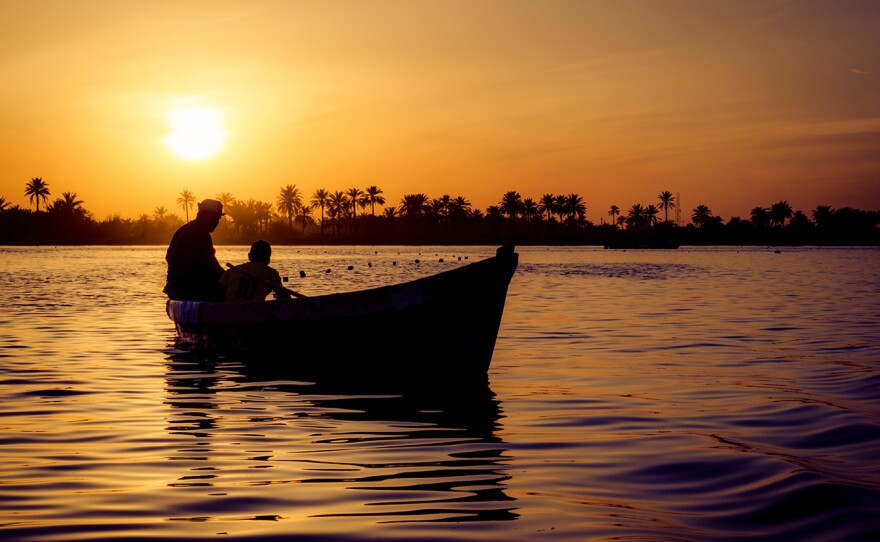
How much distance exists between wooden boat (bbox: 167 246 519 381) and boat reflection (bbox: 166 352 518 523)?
29 cm

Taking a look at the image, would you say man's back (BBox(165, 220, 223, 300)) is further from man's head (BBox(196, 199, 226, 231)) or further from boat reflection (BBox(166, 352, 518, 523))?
boat reflection (BBox(166, 352, 518, 523))

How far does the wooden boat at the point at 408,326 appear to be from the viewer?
1146 cm

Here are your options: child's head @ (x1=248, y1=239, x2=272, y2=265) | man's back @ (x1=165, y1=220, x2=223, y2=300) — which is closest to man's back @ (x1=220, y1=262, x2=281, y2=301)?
child's head @ (x1=248, y1=239, x2=272, y2=265)

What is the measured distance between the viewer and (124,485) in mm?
6633

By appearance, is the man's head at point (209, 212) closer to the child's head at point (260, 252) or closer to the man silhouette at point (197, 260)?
the man silhouette at point (197, 260)

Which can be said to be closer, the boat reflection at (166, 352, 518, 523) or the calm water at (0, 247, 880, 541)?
the calm water at (0, 247, 880, 541)

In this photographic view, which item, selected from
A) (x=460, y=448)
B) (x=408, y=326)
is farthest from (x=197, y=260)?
(x=460, y=448)

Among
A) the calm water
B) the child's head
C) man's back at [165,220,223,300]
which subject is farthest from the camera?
man's back at [165,220,223,300]

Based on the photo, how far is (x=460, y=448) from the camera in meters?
8.20

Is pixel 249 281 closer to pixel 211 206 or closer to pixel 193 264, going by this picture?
pixel 193 264

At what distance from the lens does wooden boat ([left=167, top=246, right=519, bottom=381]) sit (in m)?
11.5

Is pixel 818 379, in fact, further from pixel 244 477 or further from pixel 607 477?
pixel 244 477

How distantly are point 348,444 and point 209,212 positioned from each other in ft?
24.1

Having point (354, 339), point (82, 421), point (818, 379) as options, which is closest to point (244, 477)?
point (82, 421)
